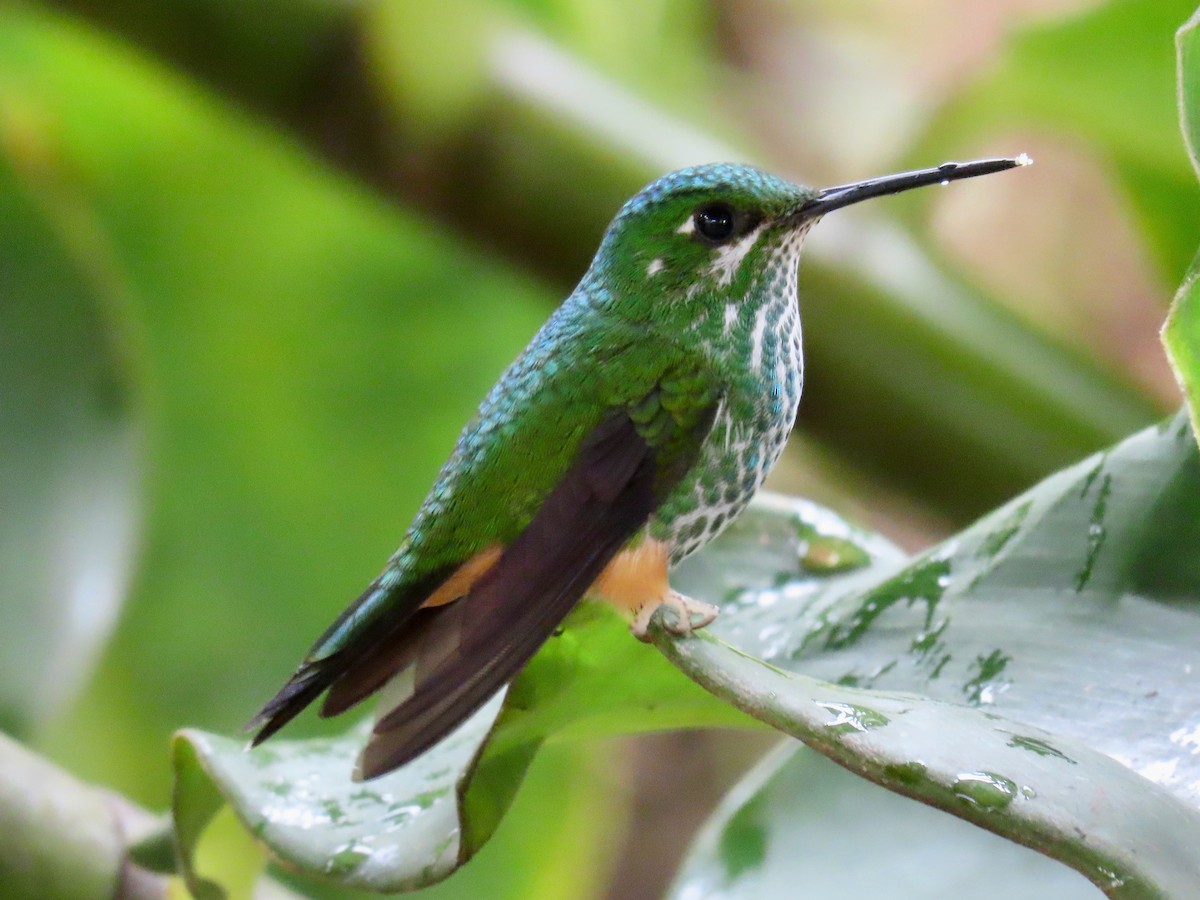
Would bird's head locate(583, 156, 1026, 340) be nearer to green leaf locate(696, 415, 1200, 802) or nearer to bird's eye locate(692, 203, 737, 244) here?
bird's eye locate(692, 203, 737, 244)

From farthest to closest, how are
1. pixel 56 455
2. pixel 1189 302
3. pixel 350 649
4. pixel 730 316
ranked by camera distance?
pixel 56 455 → pixel 730 316 → pixel 350 649 → pixel 1189 302

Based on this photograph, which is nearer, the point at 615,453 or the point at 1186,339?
the point at 1186,339

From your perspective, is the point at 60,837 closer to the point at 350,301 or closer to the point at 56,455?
the point at 56,455

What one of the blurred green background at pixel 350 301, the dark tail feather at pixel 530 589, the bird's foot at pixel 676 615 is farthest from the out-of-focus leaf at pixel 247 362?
the bird's foot at pixel 676 615

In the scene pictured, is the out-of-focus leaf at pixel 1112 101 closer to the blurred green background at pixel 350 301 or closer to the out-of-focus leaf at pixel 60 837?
the blurred green background at pixel 350 301

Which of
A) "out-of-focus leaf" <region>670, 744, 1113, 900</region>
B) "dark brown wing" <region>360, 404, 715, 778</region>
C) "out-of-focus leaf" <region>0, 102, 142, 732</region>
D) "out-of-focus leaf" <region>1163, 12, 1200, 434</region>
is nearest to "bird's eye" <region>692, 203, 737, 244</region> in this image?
"dark brown wing" <region>360, 404, 715, 778</region>

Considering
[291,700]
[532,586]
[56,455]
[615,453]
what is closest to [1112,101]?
[615,453]
